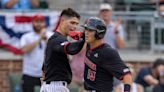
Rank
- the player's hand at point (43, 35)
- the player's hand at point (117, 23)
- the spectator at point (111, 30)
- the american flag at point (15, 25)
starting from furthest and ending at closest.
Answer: the american flag at point (15, 25)
the player's hand at point (117, 23)
the spectator at point (111, 30)
the player's hand at point (43, 35)

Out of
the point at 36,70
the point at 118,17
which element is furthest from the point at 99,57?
the point at 118,17

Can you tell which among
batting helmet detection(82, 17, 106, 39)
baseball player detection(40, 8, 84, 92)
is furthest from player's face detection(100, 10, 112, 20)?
batting helmet detection(82, 17, 106, 39)

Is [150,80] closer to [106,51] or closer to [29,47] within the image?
[29,47]

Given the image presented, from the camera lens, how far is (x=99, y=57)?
803cm

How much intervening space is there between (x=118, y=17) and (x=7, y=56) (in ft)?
6.86

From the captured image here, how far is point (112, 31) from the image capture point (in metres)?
11.6

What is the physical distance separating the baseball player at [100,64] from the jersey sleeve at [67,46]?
0.10m

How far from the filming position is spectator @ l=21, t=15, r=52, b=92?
11.3 meters

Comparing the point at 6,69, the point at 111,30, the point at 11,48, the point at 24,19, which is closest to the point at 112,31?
the point at 111,30

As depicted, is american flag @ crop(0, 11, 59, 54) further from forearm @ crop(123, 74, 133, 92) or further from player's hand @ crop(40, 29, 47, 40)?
forearm @ crop(123, 74, 133, 92)

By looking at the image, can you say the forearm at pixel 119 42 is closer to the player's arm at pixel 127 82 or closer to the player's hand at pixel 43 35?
the player's hand at pixel 43 35

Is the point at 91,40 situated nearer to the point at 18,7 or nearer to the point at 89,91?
the point at 89,91

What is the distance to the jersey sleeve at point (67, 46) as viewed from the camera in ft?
26.1

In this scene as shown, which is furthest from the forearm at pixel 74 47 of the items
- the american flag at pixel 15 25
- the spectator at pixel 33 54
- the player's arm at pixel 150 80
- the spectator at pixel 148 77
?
the american flag at pixel 15 25
